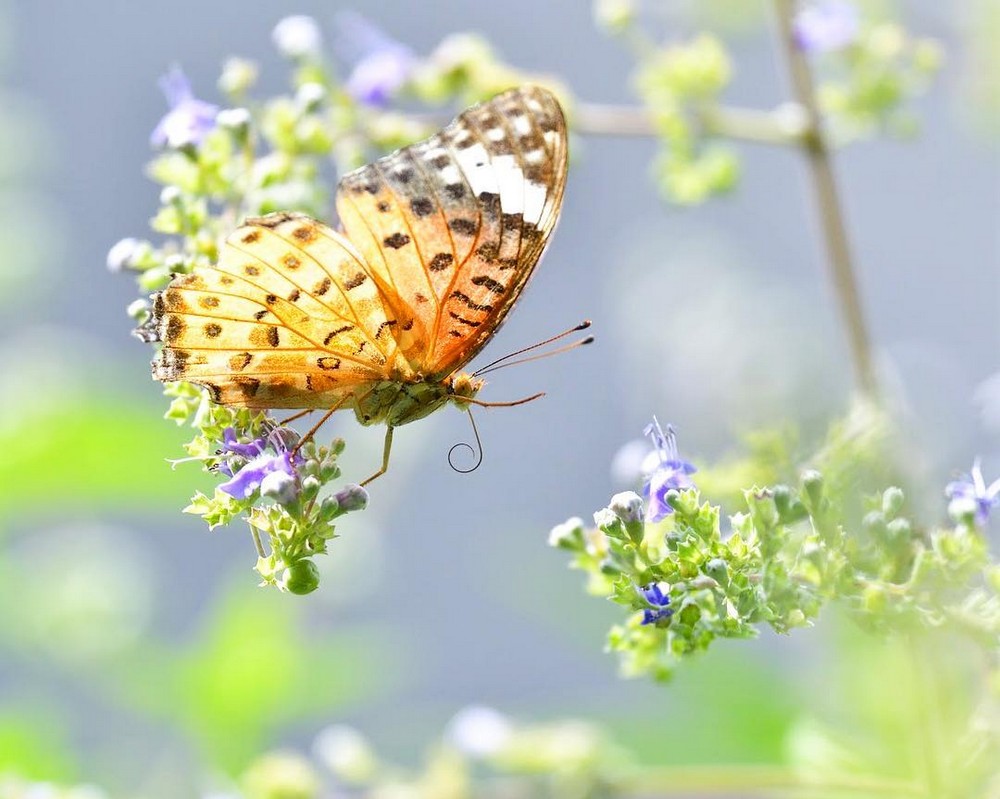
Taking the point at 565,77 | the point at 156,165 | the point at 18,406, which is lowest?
the point at 156,165

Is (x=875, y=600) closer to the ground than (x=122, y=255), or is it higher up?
closer to the ground

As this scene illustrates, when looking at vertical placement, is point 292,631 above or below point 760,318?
below

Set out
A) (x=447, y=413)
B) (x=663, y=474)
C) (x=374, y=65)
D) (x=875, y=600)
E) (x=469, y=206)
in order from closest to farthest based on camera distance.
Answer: (x=875, y=600), (x=663, y=474), (x=469, y=206), (x=374, y=65), (x=447, y=413)

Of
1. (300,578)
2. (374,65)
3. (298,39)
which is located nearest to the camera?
(300,578)

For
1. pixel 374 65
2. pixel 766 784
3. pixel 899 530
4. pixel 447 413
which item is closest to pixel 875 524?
pixel 899 530

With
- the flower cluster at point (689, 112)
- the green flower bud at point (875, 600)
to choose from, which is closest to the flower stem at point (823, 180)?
the flower cluster at point (689, 112)

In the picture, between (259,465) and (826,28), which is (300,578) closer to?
(259,465)

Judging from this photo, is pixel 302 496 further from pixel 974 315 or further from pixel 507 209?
pixel 974 315

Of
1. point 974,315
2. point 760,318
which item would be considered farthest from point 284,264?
point 974,315
